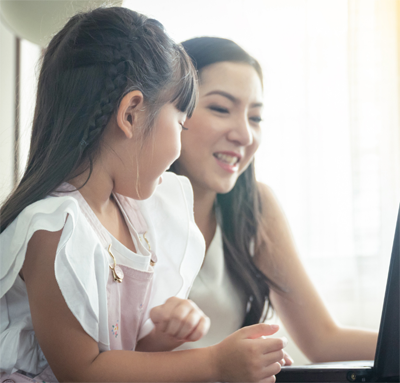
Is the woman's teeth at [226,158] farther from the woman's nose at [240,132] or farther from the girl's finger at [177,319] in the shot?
the girl's finger at [177,319]

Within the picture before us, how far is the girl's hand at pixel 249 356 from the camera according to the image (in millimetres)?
638

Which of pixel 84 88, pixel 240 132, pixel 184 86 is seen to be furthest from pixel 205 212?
pixel 84 88

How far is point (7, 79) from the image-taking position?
1729 mm

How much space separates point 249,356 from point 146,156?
0.40 meters

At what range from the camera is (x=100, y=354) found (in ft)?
2.22

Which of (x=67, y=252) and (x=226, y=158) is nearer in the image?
(x=67, y=252)

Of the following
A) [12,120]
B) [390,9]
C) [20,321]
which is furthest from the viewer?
[390,9]

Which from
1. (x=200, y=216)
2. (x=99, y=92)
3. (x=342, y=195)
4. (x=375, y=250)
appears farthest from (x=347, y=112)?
(x=99, y=92)

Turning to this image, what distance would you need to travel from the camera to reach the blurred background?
2.15 m

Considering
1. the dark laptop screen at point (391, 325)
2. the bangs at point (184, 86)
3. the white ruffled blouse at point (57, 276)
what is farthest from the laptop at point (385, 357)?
the bangs at point (184, 86)

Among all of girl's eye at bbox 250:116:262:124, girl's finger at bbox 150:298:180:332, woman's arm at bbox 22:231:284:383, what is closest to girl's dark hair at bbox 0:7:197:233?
woman's arm at bbox 22:231:284:383

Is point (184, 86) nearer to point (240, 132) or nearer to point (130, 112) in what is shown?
point (130, 112)

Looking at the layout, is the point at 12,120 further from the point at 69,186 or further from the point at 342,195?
the point at 342,195

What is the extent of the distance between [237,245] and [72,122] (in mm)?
696
